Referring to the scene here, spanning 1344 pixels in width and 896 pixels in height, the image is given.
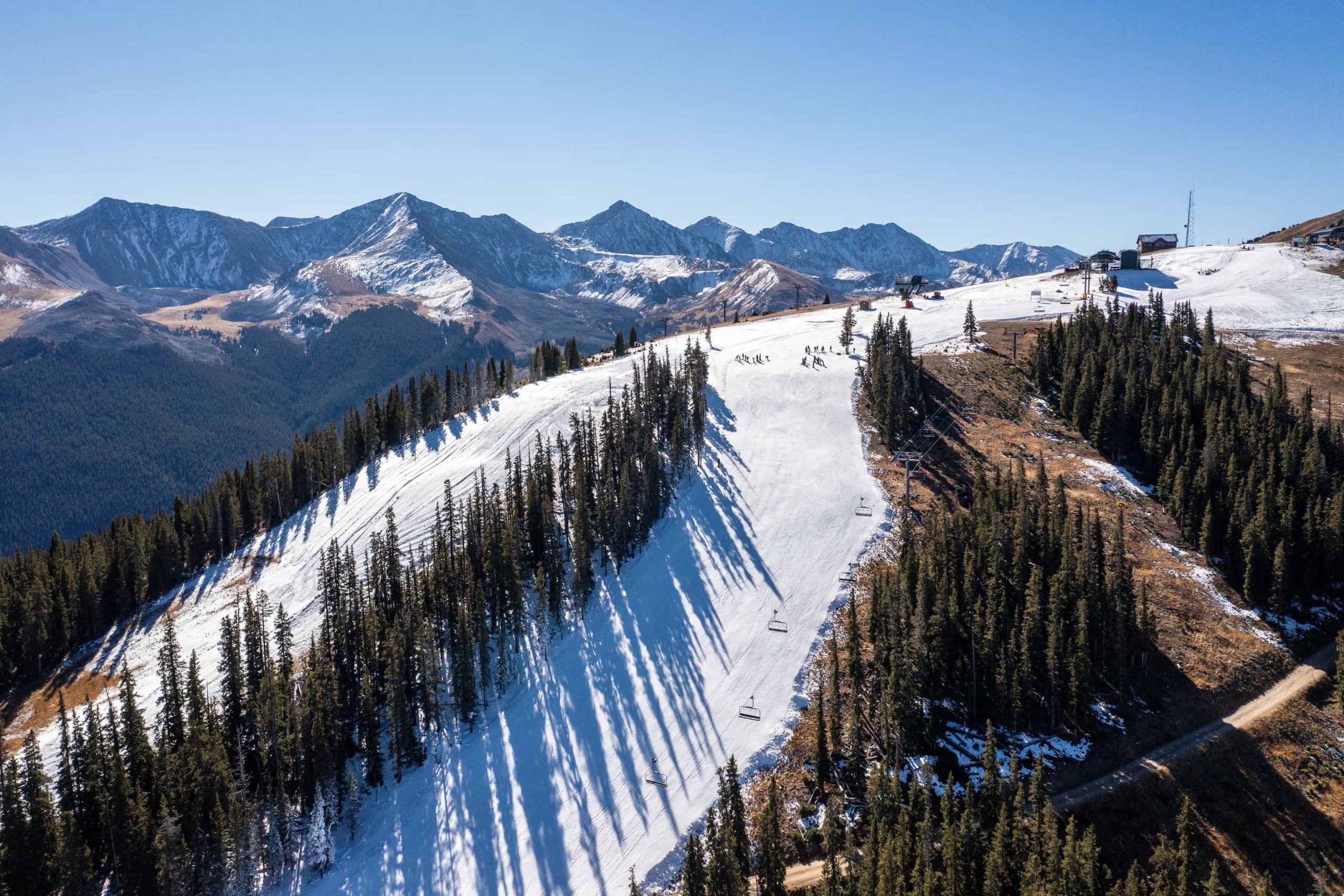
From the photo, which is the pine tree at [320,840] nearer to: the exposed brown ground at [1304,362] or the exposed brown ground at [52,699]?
the exposed brown ground at [52,699]

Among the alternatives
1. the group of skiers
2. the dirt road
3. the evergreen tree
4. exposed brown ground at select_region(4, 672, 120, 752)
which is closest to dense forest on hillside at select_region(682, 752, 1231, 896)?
the dirt road

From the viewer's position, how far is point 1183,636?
8169 cm

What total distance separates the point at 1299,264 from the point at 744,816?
226027 millimetres

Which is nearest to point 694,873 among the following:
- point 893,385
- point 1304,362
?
point 893,385

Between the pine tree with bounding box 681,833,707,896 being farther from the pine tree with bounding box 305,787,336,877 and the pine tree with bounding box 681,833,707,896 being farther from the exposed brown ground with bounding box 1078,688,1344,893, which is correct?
the pine tree with bounding box 305,787,336,877

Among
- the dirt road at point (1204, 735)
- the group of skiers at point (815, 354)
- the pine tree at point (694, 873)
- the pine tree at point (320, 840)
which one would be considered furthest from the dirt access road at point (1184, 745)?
the group of skiers at point (815, 354)

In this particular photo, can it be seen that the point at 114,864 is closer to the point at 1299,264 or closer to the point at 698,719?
the point at 698,719

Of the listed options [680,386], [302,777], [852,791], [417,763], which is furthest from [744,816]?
[680,386]

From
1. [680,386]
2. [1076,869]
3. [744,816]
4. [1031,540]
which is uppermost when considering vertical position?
[680,386]

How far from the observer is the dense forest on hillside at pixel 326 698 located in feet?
219

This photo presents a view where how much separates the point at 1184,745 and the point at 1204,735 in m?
2.71

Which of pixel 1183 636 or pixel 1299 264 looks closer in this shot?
pixel 1183 636

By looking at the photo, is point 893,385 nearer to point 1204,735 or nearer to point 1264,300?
point 1204,735

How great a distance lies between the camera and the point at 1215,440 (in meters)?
104
